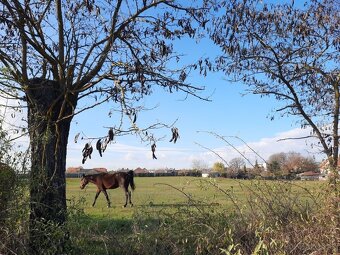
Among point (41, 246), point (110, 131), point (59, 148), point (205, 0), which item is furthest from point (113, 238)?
point (205, 0)

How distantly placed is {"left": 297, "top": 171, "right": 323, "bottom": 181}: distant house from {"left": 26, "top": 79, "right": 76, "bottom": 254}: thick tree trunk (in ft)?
12.8

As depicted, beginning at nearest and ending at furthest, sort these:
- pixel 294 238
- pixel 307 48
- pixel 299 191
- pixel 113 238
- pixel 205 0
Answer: pixel 294 238 → pixel 113 238 → pixel 299 191 → pixel 205 0 → pixel 307 48

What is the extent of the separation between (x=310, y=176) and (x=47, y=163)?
4256mm

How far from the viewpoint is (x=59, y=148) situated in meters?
8.09

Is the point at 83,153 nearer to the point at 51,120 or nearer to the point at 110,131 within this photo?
→ the point at 110,131

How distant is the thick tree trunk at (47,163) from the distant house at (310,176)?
391 centimetres

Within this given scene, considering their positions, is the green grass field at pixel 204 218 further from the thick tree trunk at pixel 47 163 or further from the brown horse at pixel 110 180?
the brown horse at pixel 110 180

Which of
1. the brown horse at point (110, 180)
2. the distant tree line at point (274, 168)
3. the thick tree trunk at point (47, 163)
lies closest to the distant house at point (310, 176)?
the distant tree line at point (274, 168)

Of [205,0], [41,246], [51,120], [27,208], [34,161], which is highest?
[205,0]

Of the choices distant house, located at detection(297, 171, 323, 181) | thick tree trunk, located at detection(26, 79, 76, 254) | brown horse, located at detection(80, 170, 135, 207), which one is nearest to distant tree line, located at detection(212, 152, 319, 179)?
distant house, located at detection(297, 171, 323, 181)

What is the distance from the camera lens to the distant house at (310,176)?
8.08 metres

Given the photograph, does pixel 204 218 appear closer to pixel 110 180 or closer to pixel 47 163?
pixel 47 163

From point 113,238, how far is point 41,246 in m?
0.94

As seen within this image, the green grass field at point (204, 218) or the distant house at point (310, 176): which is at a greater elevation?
the distant house at point (310, 176)
